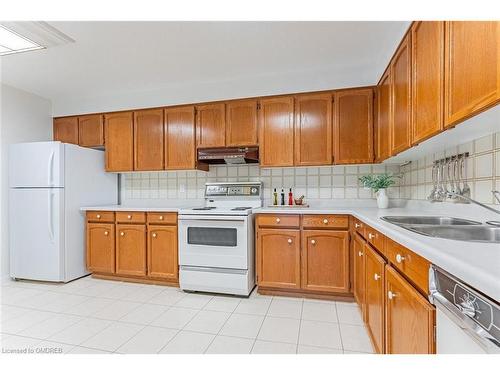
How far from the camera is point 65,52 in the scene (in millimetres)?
2416

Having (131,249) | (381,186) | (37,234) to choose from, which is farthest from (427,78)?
(37,234)

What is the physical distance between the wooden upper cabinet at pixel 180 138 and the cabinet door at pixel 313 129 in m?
1.24

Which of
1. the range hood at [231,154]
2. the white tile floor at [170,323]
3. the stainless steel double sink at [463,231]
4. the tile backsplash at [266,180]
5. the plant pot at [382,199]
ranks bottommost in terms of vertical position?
the white tile floor at [170,323]

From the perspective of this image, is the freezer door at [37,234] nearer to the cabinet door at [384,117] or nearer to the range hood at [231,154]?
the range hood at [231,154]

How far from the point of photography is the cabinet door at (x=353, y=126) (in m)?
2.66

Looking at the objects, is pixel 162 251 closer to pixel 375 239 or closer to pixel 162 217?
pixel 162 217

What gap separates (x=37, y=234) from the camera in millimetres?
2990

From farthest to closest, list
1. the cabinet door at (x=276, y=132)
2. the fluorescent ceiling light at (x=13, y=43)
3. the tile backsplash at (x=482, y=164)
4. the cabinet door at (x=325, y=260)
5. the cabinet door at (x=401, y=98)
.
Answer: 1. the cabinet door at (x=276, y=132)
2. the cabinet door at (x=325, y=260)
3. the fluorescent ceiling light at (x=13, y=43)
4. the cabinet door at (x=401, y=98)
5. the tile backsplash at (x=482, y=164)

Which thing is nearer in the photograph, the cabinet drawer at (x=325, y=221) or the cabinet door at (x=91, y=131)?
the cabinet drawer at (x=325, y=221)

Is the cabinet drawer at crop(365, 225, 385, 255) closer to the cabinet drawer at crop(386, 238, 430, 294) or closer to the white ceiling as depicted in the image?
the cabinet drawer at crop(386, 238, 430, 294)

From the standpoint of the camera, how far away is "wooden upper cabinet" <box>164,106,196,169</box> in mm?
3109

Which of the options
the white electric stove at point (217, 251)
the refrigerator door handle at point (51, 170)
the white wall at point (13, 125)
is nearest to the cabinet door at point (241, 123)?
the white electric stove at point (217, 251)

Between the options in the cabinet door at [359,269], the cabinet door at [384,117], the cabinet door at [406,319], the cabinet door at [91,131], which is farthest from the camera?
the cabinet door at [91,131]
